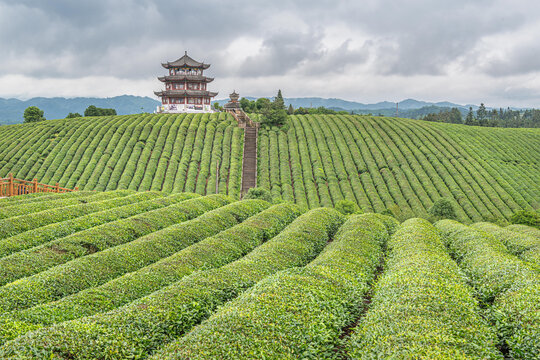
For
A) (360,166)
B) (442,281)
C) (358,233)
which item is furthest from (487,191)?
(442,281)

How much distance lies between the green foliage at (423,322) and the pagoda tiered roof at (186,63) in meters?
78.9

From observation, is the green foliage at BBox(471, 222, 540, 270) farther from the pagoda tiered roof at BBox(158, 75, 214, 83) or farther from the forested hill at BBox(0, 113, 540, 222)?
A: the pagoda tiered roof at BBox(158, 75, 214, 83)

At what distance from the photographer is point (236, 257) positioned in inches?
731

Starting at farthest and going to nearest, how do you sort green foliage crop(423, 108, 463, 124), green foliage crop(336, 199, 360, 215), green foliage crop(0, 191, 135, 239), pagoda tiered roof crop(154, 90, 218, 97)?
green foliage crop(423, 108, 463, 124) < pagoda tiered roof crop(154, 90, 218, 97) < green foliage crop(336, 199, 360, 215) < green foliage crop(0, 191, 135, 239)

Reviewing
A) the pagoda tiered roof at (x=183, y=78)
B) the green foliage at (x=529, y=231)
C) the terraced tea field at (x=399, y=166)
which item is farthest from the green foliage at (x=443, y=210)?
the pagoda tiered roof at (x=183, y=78)

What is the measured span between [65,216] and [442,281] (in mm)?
20726

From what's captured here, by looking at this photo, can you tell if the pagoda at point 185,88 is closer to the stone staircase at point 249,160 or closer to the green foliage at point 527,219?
the stone staircase at point 249,160

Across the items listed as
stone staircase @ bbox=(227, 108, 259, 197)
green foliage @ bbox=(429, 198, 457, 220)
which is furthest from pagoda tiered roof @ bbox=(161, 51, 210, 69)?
green foliage @ bbox=(429, 198, 457, 220)

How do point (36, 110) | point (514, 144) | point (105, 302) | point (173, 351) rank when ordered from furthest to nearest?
point (36, 110) < point (514, 144) < point (105, 302) < point (173, 351)

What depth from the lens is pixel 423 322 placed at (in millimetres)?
9383

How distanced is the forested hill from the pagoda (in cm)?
977

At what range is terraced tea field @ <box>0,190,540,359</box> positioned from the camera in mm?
8750

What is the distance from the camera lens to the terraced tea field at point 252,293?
8.75 meters

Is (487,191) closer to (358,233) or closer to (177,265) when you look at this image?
(358,233)
